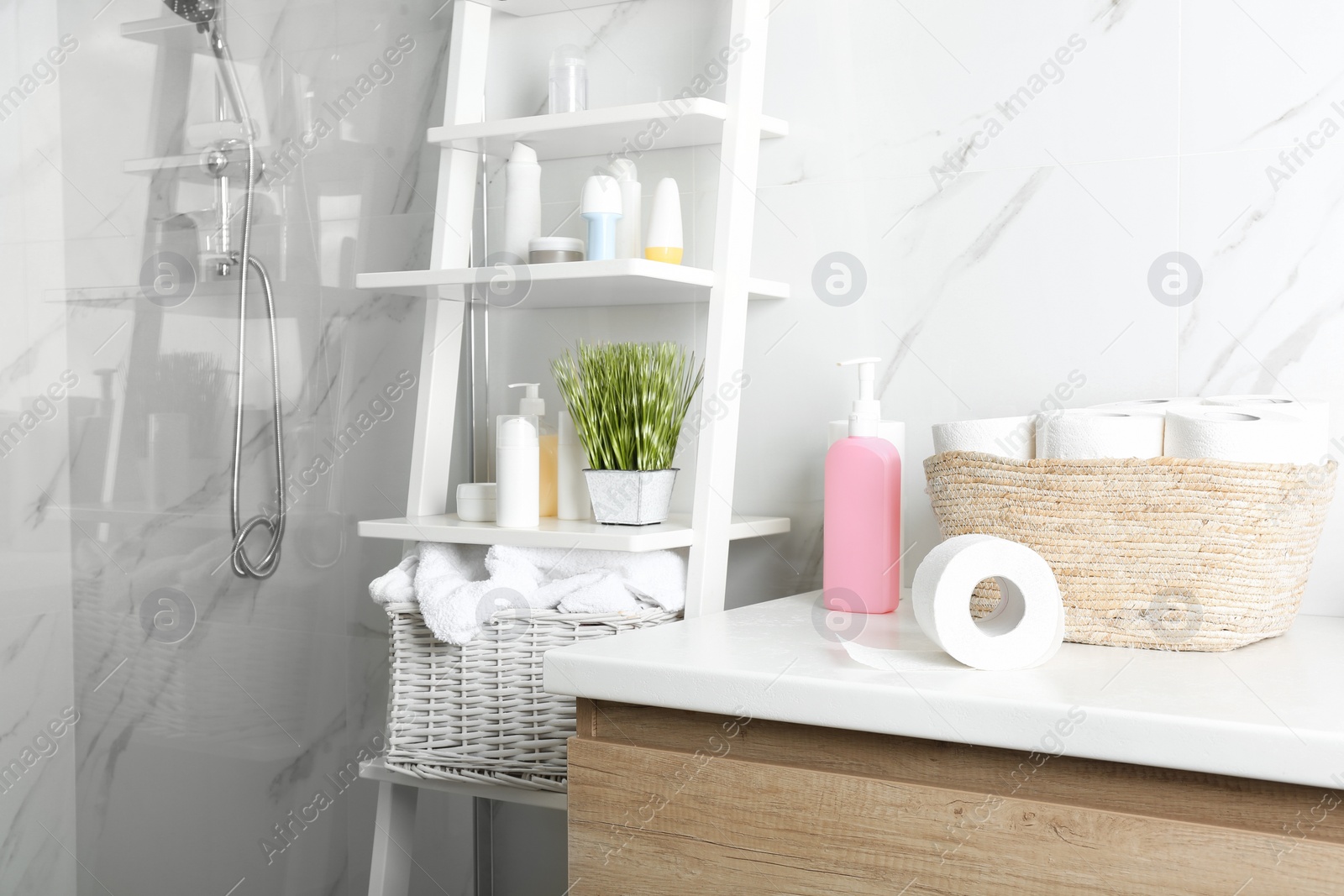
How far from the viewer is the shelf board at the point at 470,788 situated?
122 centimetres

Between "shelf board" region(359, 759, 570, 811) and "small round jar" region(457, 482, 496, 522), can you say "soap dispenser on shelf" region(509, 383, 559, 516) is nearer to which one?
"small round jar" region(457, 482, 496, 522)

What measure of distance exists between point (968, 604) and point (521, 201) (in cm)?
75

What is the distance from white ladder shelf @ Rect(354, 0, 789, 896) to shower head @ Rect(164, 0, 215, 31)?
0.29 meters

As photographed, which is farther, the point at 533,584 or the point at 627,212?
the point at 627,212

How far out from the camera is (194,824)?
1.39 meters

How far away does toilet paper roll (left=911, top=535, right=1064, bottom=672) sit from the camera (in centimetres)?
88

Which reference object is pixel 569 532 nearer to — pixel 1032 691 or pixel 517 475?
pixel 517 475

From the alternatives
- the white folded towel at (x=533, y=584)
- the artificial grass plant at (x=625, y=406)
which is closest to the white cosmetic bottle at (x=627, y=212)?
the artificial grass plant at (x=625, y=406)

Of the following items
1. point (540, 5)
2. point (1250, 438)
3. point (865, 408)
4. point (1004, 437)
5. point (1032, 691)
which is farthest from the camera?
point (540, 5)

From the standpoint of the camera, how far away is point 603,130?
4.26 ft

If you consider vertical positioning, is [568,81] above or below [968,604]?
above

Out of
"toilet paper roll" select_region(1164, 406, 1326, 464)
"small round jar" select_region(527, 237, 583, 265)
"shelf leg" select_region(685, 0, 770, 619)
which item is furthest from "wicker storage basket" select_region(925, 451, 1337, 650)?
"small round jar" select_region(527, 237, 583, 265)

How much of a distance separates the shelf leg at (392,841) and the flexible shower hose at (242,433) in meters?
0.32

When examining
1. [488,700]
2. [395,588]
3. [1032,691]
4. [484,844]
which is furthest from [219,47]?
[1032,691]
